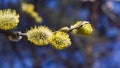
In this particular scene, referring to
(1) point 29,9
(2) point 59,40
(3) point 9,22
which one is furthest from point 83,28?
(1) point 29,9

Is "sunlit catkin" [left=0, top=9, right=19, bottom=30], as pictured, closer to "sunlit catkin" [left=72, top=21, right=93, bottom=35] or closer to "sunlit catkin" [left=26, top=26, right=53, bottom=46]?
"sunlit catkin" [left=26, top=26, right=53, bottom=46]

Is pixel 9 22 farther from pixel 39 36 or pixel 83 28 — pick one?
pixel 83 28

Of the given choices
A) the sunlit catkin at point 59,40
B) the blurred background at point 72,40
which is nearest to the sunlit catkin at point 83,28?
the sunlit catkin at point 59,40

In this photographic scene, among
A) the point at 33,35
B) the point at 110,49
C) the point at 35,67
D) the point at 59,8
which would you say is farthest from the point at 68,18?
the point at 33,35

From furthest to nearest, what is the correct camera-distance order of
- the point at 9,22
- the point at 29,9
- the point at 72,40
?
the point at 72,40 → the point at 29,9 → the point at 9,22

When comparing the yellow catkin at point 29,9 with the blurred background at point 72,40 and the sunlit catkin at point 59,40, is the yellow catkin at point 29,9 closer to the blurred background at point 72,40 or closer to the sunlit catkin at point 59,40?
the blurred background at point 72,40

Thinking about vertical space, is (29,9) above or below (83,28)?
above
